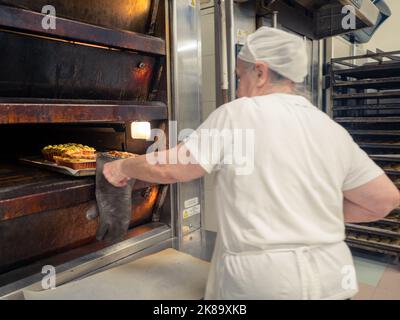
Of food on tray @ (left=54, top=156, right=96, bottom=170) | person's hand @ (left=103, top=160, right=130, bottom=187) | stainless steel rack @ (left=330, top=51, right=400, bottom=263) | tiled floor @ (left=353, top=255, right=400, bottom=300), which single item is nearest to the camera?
person's hand @ (left=103, top=160, right=130, bottom=187)

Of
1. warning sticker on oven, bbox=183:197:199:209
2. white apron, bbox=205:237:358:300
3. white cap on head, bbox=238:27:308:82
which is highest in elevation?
white cap on head, bbox=238:27:308:82

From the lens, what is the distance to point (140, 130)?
165 centimetres

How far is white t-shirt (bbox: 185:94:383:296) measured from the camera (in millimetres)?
1028

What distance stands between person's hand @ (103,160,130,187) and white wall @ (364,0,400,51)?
14.2ft

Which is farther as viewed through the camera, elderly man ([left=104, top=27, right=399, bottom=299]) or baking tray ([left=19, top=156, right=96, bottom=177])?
baking tray ([left=19, top=156, right=96, bottom=177])

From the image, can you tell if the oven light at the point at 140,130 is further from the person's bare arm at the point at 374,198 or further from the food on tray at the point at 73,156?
the person's bare arm at the point at 374,198

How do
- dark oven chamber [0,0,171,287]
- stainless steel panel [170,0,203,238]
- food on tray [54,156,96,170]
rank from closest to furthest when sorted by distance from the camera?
dark oven chamber [0,0,171,287]
food on tray [54,156,96,170]
stainless steel panel [170,0,203,238]

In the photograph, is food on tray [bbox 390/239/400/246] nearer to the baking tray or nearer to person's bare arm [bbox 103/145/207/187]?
person's bare arm [bbox 103/145/207/187]

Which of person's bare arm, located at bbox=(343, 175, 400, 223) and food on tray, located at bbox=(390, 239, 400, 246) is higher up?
person's bare arm, located at bbox=(343, 175, 400, 223)

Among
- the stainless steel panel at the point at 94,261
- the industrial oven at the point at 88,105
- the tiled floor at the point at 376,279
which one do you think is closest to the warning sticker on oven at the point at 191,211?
the industrial oven at the point at 88,105

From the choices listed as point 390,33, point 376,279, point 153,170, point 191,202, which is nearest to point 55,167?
point 153,170

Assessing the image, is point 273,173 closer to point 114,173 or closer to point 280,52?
point 280,52

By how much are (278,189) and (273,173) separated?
5 centimetres

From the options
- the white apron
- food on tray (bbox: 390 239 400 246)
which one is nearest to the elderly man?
the white apron
